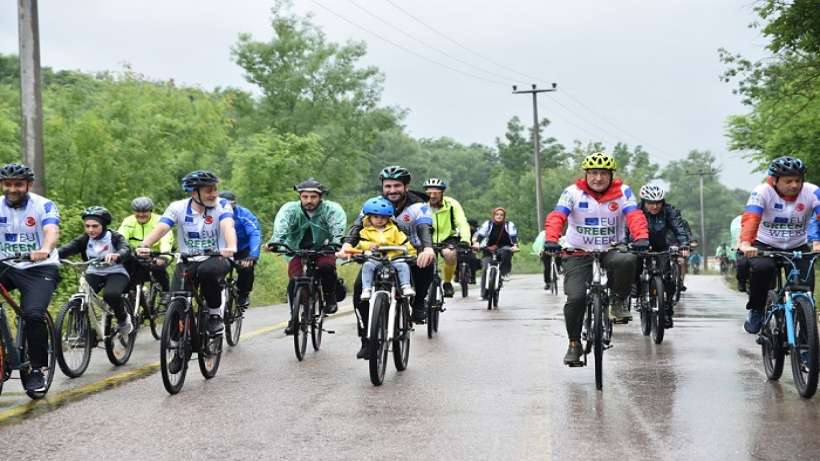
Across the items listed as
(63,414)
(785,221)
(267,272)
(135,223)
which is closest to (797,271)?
(785,221)

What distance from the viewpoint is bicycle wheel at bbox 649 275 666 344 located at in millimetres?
12797

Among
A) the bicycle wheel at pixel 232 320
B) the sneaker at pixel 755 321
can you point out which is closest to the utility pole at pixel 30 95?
the bicycle wheel at pixel 232 320

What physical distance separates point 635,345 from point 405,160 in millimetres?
97808

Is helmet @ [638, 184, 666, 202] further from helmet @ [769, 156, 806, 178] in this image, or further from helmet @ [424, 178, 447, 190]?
helmet @ [769, 156, 806, 178]

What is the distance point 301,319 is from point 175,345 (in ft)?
8.60

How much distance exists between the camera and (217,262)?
31.6 feet

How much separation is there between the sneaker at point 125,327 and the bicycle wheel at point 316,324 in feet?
6.03

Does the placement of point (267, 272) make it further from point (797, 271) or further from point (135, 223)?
point (797, 271)

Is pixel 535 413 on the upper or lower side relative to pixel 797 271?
lower

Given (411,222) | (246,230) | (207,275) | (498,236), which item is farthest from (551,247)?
(498,236)

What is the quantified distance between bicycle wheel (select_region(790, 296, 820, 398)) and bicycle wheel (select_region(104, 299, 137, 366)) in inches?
246

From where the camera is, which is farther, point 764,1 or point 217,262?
point 764,1

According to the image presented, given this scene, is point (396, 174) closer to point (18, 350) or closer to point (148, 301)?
point (18, 350)

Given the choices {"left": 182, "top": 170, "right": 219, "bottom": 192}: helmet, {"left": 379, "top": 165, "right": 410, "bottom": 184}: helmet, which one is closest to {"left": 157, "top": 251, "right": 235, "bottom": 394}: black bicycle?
{"left": 182, "top": 170, "right": 219, "bottom": 192}: helmet
